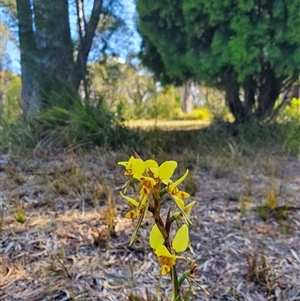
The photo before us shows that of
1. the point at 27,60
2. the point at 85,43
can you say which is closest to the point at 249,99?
the point at 85,43

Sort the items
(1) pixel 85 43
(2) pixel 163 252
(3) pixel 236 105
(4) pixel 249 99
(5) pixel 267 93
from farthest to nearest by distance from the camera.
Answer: (3) pixel 236 105
(4) pixel 249 99
(5) pixel 267 93
(1) pixel 85 43
(2) pixel 163 252

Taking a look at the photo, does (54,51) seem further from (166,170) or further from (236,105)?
(166,170)

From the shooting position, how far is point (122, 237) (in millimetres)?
1394

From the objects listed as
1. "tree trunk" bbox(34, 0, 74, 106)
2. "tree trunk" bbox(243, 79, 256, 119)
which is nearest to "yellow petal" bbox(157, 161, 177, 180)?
"tree trunk" bbox(34, 0, 74, 106)

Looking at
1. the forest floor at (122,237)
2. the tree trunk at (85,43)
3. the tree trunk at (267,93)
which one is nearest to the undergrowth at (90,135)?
the tree trunk at (85,43)

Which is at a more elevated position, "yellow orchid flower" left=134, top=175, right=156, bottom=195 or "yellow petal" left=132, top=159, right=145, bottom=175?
"yellow petal" left=132, top=159, right=145, bottom=175

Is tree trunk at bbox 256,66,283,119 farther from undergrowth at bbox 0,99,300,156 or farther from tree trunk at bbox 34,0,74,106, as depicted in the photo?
tree trunk at bbox 34,0,74,106

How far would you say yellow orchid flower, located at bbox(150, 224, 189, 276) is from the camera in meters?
0.46

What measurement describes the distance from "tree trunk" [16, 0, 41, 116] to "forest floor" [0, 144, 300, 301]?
1.15 meters

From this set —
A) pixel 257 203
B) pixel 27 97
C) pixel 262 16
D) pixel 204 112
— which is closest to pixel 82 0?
pixel 27 97

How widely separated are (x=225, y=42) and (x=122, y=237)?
2228 millimetres

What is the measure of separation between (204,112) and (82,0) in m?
5.30

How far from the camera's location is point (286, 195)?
182 centimetres

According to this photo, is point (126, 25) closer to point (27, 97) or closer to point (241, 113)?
point (27, 97)
